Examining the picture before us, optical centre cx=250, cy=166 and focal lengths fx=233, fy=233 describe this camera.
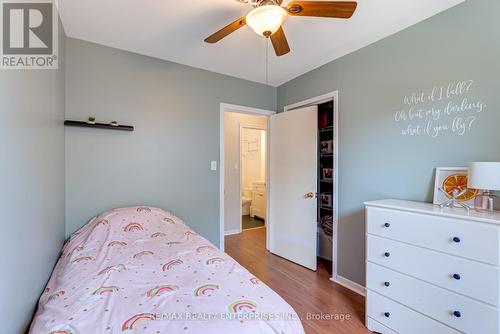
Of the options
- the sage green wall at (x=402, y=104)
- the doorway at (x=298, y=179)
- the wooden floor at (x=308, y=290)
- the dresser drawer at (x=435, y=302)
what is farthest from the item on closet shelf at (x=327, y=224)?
the dresser drawer at (x=435, y=302)

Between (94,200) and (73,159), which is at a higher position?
(73,159)

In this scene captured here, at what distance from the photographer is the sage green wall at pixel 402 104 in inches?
63.4

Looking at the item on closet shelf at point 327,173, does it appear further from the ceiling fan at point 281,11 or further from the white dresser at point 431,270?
the ceiling fan at point 281,11

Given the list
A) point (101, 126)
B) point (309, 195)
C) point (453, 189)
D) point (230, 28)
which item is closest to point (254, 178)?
point (309, 195)

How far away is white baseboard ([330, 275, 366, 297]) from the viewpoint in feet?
7.64

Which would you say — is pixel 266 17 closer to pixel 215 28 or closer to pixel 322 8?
pixel 322 8

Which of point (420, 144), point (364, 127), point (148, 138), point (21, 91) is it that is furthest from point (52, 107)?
point (420, 144)

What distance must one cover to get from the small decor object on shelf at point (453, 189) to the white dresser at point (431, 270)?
17cm

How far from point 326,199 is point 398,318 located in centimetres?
186

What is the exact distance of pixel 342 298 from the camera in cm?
228

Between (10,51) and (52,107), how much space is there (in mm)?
681

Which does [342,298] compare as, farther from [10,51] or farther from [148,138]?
[10,51]

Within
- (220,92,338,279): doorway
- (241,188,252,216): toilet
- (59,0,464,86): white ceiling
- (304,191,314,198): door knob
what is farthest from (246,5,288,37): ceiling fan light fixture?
(241,188,252,216): toilet

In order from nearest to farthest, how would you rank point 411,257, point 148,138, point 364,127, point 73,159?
1. point 411,257
2. point 73,159
3. point 364,127
4. point 148,138
